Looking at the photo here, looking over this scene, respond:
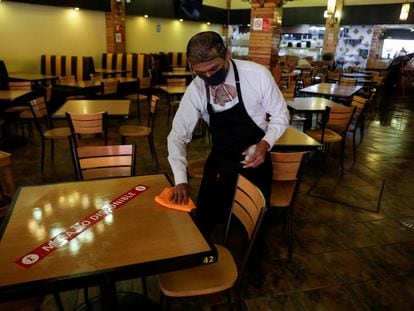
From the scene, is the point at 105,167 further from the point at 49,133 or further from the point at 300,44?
the point at 300,44

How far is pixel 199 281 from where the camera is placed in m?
1.64

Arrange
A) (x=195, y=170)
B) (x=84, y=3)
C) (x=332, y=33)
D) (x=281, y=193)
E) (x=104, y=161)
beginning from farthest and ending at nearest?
(x=332, y=33) → (x=84, y=3) → (x=195, y=170) → (x=281, y=193) → (x=104, y=161)

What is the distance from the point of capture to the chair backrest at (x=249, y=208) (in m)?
1.58

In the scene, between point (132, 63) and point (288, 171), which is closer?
point (288, 171)

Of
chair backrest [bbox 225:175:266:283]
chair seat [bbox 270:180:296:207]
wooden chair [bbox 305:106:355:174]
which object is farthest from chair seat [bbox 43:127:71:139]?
wooden chair [bbox 305:106:355:174]

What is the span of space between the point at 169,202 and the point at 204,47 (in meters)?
0.81

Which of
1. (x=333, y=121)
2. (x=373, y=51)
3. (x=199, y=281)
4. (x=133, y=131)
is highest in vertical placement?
(x=373, y=51)

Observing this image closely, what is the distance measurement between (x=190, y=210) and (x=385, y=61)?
48.6 ft

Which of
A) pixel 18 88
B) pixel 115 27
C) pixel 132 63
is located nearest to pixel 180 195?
pixel 18 88

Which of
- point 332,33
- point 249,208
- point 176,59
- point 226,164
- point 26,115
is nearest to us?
point 249,208

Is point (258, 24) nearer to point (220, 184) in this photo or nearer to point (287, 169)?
point (287, 169)

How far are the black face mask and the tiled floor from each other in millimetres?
1179

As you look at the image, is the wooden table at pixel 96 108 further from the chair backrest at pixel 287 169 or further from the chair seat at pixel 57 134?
the chair backrest at pixel 287 169

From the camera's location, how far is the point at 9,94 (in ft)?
17.0
